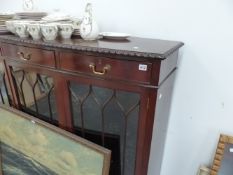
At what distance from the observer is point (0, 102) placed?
4.29 feet

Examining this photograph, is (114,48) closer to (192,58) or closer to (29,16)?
(192,58)

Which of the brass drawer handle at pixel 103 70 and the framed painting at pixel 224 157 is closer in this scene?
the brass drawer handle at pixel 103 70

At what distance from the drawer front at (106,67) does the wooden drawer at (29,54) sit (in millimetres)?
65

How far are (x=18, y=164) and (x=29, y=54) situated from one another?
2.08ft

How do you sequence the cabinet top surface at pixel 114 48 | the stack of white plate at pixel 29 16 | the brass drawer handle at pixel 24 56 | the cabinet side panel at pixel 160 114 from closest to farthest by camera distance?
the cabinet top surface at pixel 114 48 → the cabinet side panel at pixel 160 114 → the brass drawer handle at pixel 24 56 → the stack of white plate at pixel 29 16

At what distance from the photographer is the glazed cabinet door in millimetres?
1053

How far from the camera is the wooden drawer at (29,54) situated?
0.96 meters

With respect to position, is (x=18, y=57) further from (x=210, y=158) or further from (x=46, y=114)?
(x=210, y=158)

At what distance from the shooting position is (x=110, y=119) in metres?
0.96

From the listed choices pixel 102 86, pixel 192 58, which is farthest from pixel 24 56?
pixel 192 58

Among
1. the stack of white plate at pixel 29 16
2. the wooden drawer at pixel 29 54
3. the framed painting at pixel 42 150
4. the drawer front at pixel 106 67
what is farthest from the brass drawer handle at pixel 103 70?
the stack of white plate at pixel 29 16

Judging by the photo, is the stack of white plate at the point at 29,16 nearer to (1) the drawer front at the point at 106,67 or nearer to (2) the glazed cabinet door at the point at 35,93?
(2) the glazed cabinet door at the point at 35,93

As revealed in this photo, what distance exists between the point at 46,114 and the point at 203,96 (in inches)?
30.7

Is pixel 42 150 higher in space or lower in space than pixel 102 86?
lower
